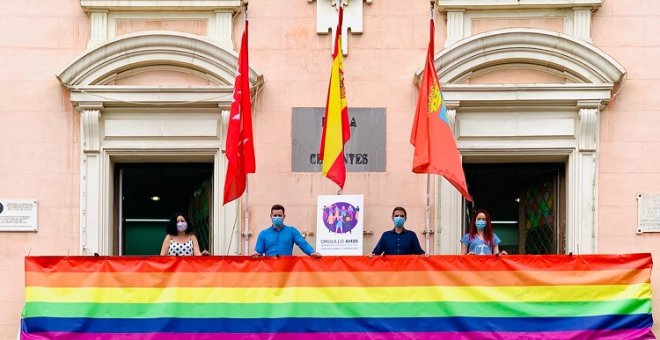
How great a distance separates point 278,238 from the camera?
1388 centimetres

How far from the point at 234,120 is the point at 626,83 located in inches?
181

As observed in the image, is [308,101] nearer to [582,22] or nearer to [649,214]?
[582,22]

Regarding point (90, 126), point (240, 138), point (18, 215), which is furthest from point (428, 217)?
point (18, 215)

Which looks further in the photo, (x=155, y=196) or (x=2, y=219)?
(x=155, y=196)

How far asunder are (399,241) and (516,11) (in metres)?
3.10

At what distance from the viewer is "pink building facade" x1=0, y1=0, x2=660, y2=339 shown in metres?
14.5

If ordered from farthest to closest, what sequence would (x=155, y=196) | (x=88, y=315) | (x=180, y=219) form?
1. (x=155, y=196)
2. (x=180, y=219)
3. (x=88, y=315)

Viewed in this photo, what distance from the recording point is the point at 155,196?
15797 millimetres

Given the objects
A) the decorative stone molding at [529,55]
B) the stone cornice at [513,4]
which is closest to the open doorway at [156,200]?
the decorative stone molding at [529,55]

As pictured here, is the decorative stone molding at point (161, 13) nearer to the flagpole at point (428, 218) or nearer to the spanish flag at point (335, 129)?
the spanish flag at point (335, 129)

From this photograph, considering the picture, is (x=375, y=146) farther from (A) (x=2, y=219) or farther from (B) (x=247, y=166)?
(A) (x=2, y=219)

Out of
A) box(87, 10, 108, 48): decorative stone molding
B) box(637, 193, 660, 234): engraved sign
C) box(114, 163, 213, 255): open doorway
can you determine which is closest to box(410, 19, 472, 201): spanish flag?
box(637, 193, 660, 234): engraved sign

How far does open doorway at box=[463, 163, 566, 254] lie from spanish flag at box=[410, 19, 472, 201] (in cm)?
195

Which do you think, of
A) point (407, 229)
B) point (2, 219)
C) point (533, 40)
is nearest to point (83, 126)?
point (2, 219)
